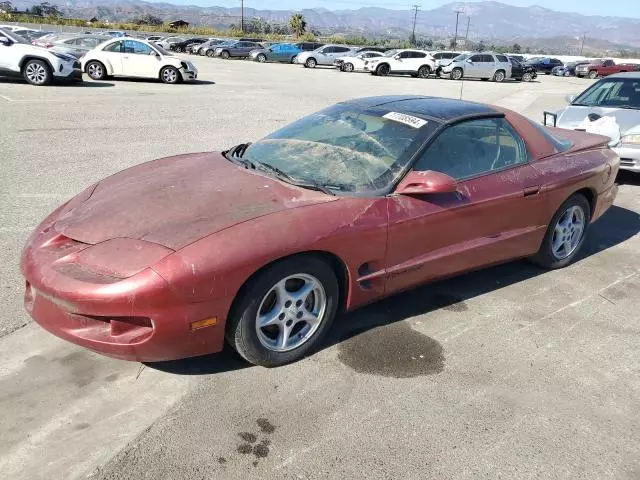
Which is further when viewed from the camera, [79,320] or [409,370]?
[409,370]

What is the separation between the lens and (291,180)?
360cm

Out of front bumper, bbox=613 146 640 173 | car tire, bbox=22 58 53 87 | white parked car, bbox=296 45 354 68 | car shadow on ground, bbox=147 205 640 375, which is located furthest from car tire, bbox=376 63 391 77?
car shadow on ground, bbox=147 205 640 375

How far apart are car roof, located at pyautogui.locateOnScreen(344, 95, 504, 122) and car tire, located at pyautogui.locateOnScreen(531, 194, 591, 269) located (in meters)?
0.98

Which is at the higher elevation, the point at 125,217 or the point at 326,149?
the point at 326,149

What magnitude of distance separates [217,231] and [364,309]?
1.44 meters

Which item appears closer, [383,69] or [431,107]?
[431,107]

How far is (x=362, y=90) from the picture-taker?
2088 cm

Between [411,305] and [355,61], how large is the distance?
31.4 m

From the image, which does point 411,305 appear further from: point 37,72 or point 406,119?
point 37,72

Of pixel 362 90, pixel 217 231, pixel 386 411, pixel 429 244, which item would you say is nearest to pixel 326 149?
pixel 429 244

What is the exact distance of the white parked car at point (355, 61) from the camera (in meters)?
33.0

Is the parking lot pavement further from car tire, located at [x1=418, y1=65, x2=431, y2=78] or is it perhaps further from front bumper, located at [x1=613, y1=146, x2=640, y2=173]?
car tire, located at [x1=418, y1=65, x2=431, y2=78]

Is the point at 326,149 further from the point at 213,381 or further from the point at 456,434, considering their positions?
the point at 456,434

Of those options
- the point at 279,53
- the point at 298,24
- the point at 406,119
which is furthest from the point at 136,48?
the point at 298,24
